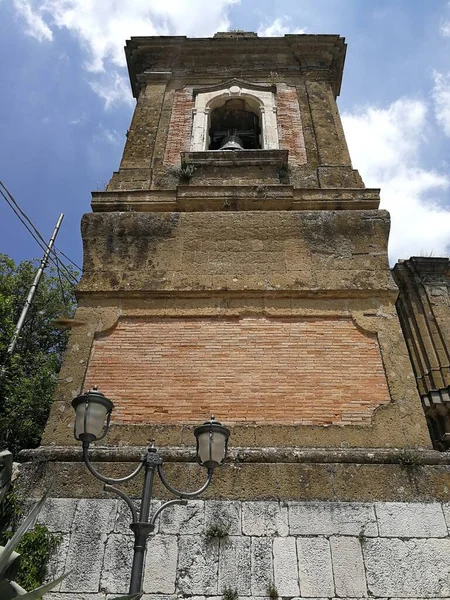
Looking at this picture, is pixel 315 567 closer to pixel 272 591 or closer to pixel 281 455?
pixel 272 591

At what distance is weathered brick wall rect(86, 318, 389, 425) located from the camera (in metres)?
5.65

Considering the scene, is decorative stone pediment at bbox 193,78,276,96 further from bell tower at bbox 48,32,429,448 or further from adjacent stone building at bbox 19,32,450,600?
adjacent stone building at bbox 19,32,450,600

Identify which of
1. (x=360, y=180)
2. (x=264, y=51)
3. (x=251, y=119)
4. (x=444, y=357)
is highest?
(x=264, y=51)

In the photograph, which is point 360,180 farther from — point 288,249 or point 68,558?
point 68,558

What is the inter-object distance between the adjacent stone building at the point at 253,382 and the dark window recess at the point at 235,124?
1.20 meters

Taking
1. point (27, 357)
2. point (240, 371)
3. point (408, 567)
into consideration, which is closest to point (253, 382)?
point (240, 371)

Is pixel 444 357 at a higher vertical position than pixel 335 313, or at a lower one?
higher

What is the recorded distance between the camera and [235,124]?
1100cm

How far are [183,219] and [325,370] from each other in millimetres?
2868

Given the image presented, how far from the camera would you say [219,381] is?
5.88 m

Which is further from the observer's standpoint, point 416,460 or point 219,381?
point 219,381

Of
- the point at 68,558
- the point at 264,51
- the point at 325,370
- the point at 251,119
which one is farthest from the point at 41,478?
the point at 264,51

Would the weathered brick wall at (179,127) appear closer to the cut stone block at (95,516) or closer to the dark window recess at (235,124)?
the dark window recess at (235,124)

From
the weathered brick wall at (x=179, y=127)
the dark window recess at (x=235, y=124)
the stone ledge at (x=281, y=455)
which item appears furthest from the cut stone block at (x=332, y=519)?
the dark window recess at (x=235, y=124)
